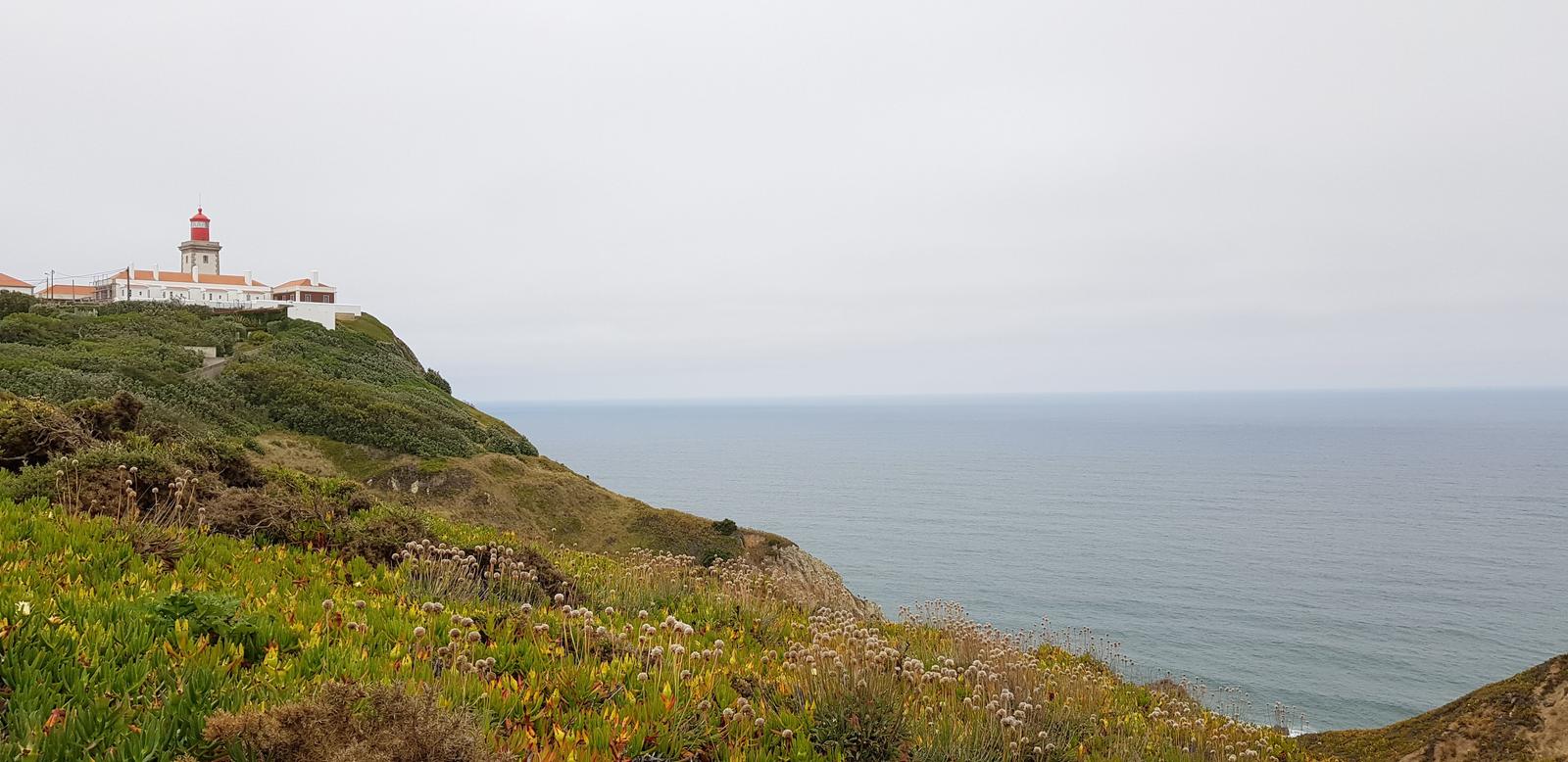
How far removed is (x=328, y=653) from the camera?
473cm

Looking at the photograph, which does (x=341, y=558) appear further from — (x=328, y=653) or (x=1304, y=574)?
(x=1304, y=574)

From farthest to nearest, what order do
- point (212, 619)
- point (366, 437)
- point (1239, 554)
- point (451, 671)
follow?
point (1239, 554) → point (366, 437) → point (212, 619) → point (451, 671)

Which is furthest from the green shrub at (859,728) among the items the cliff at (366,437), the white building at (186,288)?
the white building at (186,288)

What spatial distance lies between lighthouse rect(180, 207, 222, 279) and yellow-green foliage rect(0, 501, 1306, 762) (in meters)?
91.5

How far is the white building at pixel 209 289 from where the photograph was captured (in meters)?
69.0

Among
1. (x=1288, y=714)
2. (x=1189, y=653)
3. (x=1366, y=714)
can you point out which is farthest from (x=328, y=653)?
(x=1189, y=653)

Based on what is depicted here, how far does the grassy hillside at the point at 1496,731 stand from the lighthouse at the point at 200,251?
96760 mm

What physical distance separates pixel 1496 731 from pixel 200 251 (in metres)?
101

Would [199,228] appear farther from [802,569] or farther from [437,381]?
[802,569]

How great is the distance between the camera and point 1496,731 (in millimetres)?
13336

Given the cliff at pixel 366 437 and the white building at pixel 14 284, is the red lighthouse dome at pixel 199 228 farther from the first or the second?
the cliff at pixel 366 437

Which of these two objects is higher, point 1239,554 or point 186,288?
point 186,288

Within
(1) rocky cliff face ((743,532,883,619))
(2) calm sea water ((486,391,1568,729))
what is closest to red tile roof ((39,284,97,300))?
(2) calm sea water ((486,391,1568,729))

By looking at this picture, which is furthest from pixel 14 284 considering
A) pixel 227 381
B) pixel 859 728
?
pixel 859 728
